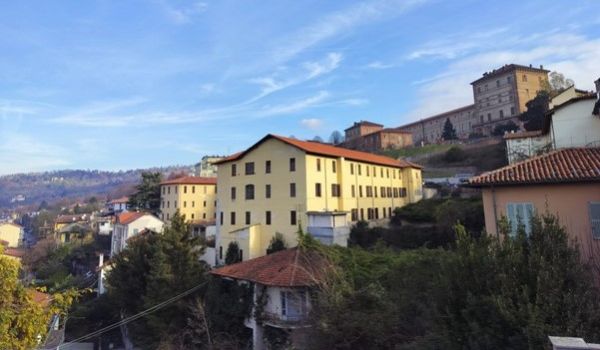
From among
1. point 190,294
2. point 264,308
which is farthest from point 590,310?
point 190,294

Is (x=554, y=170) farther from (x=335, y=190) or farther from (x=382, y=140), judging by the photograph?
(x=382, y=140)

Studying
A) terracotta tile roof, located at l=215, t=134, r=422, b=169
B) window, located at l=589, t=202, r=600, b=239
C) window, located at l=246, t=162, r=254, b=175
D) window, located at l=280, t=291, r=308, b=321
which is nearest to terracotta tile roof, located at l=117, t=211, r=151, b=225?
terracotta tile roof, located at l=215, t=134, r=422, b=169

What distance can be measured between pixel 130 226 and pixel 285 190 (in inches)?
1148

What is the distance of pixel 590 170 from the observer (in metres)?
11.6

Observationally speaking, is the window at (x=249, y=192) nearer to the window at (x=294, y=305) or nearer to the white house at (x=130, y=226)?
the window at (x=294, y=305)

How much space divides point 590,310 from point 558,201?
267 inches

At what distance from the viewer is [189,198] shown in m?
66.6

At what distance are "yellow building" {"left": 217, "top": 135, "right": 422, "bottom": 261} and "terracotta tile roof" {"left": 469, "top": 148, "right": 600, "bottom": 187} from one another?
54.7 ft

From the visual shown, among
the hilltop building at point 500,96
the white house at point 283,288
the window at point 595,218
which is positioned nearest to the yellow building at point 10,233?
the white house at point 283,288

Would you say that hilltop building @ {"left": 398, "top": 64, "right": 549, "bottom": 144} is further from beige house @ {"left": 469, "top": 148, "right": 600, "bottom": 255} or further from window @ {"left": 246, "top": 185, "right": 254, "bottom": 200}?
beige house @ {"left": 469, "top": 148, "right": 600, "bottom": 255}

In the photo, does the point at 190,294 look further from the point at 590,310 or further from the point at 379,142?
the point at 379,142

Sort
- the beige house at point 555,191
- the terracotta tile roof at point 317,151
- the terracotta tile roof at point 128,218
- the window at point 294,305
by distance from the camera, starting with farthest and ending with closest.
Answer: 1. the terracotta tile roof at point 128,218
2. the terracotta tile roof at point 317,151
3. the window at point 294,305
4. the beige house at point 555,191

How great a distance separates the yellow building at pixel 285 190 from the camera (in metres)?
31.9

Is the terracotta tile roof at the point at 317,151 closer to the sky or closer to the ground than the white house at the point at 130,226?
closer to the sky
